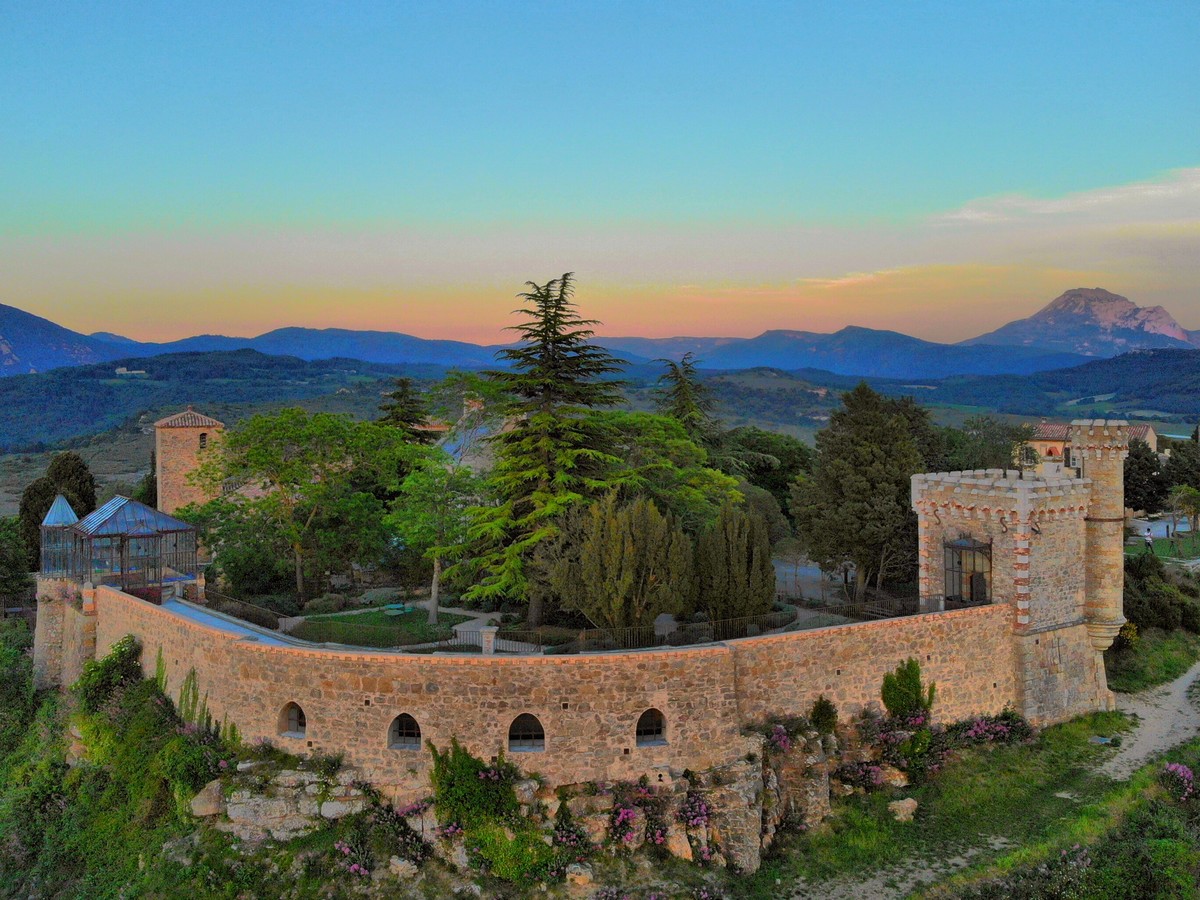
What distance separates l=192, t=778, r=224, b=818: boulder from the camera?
17141 millimetres

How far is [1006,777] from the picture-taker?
65.6 ft

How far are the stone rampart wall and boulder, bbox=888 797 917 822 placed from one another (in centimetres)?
276

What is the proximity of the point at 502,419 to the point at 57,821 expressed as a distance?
1617cm

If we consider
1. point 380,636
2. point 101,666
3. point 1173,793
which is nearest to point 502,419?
point 380,636

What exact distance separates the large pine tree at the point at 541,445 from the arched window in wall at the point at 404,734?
7.36 m

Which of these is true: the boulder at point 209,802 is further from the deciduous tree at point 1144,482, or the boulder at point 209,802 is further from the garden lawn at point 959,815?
the deciduous tree at point 1144,482

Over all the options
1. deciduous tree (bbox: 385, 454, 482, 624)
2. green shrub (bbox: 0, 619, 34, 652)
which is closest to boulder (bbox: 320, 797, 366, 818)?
deciduous tree (bbox: 385, 454, 482, 624)

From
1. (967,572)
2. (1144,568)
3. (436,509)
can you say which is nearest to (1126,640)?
(1144,568)

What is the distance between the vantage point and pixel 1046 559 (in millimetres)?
22031

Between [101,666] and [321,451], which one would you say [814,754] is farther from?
[321,451]

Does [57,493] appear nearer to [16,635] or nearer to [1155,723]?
[16,635]

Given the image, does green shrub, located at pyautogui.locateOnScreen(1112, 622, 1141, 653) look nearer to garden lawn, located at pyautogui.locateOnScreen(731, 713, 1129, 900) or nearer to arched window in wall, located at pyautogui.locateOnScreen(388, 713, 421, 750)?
garden lawn, located at pyautogui.locateOnScreen(731, 713, 1129, 900)

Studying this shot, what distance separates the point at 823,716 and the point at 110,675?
1682cm

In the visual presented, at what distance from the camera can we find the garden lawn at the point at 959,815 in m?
17.3
